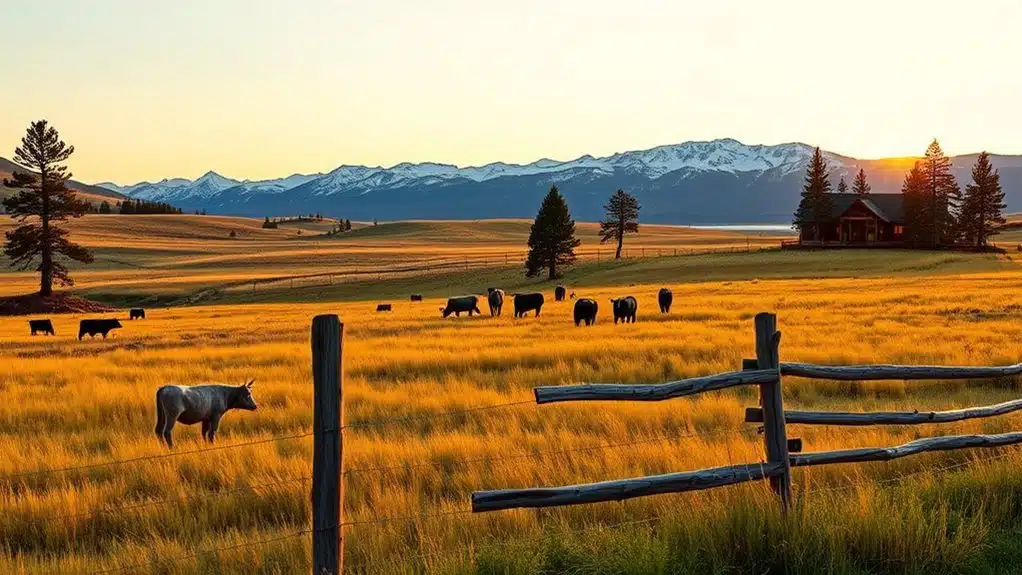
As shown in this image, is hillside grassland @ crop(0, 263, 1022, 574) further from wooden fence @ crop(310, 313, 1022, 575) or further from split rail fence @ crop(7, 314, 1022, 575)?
wooden fence @ crop(310, 313, 1022, 575)

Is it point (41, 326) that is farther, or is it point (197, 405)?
point (41, 326)

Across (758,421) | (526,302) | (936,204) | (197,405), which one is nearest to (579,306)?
(526,302)

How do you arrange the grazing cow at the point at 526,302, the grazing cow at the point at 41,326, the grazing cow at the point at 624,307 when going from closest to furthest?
the grazing cow at the point at 624,307 → the grazing cow at the point at 526,302 → the grazing cow at the point at 41,326

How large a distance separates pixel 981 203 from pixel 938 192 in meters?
5.83

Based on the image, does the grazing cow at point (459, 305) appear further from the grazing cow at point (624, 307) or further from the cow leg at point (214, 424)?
the cow leg at point (214, 424)

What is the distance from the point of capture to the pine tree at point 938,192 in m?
82.6

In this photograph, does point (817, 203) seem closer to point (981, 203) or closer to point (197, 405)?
point (981, 203)

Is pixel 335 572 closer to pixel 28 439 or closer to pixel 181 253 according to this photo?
pixel 28 439

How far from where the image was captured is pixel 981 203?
282 feet

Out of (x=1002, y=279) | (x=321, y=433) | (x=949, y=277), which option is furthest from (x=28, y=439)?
(x=949, y=277)

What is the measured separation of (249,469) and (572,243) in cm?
6675

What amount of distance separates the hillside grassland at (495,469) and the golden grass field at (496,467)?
32 millimetres

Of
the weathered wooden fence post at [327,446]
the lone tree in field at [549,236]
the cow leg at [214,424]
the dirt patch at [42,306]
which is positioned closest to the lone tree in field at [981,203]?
the lone tree in field at [549,236]

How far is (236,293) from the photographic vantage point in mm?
73562
